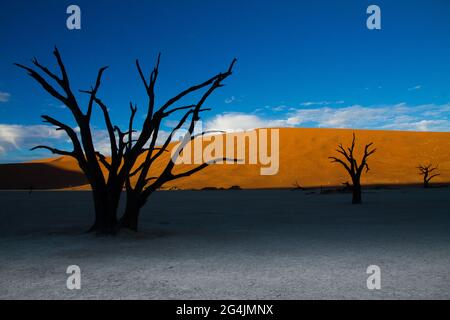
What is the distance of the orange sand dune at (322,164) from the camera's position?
57.7m

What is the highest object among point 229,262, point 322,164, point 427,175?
point 322,164

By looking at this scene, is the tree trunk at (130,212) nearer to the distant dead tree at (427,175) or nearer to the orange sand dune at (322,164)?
the distant dead tree at (427,175)

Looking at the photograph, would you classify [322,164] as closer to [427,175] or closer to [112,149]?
[427,175]

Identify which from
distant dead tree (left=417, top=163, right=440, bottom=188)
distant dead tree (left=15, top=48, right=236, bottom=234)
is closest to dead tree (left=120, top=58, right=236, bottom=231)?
distant dead tree (left=15, top=48, right=236, bottom=234)

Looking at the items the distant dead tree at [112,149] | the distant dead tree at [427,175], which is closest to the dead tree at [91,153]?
the distant dead tree at [112,149]

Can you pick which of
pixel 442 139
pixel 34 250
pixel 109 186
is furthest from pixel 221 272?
pixel 442 139

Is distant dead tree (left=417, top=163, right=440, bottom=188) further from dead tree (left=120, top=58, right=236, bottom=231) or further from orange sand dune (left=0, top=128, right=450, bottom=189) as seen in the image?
dead tree (left=120, top=58, right=236, bottom=231)

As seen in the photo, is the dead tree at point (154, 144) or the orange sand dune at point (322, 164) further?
the orange sand dune at point (322, 164)

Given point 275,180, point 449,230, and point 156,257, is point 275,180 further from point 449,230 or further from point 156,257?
point 156,257

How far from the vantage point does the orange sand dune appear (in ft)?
189

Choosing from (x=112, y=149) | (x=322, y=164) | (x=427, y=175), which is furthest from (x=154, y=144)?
(x=322, y=164)

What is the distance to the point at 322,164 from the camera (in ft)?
217
